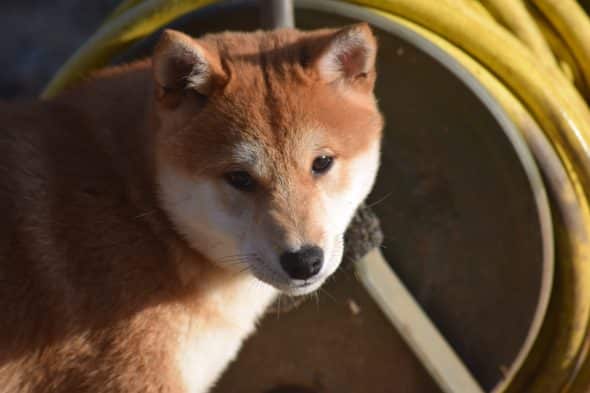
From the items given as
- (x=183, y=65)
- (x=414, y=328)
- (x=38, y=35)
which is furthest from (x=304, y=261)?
(x=38, y=35)

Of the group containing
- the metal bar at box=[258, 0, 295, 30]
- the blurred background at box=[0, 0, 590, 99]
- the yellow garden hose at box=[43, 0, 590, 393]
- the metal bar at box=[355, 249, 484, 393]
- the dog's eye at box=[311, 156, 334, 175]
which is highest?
the metal bar at box=[258, 0, 295, 30]

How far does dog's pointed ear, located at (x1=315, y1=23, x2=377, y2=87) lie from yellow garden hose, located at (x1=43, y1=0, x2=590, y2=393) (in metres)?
0.59

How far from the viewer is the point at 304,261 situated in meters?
2.97

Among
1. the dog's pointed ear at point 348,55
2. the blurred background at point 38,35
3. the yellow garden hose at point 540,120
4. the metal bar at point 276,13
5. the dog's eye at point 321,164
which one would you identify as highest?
the dog's pointed ear at point 348,55

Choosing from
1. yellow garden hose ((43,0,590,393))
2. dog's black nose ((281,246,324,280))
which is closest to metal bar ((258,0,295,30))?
yellow garden hose ((43,0,590,393))

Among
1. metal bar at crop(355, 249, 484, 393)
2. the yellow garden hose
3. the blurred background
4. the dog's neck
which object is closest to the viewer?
the dog's neck

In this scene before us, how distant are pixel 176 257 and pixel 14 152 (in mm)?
659

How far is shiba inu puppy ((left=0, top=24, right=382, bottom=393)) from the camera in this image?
3.08m

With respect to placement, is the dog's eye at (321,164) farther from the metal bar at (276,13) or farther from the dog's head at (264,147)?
the metal bar at (276,13)

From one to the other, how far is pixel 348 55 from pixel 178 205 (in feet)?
2.44

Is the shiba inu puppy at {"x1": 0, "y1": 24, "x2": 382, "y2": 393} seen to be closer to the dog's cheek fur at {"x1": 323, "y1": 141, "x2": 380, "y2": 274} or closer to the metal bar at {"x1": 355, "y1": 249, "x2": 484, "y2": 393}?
the dog's cheek fur at {"x1": 323, "y1": 141, "x2": 380, "y2": 274}

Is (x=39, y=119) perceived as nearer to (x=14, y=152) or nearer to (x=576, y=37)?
(x=14, y=152)

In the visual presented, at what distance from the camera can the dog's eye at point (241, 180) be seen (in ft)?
10.2

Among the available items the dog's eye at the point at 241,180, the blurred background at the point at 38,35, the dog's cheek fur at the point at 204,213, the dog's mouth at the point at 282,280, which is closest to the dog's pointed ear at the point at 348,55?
the dog's eye at the point at 241,180
